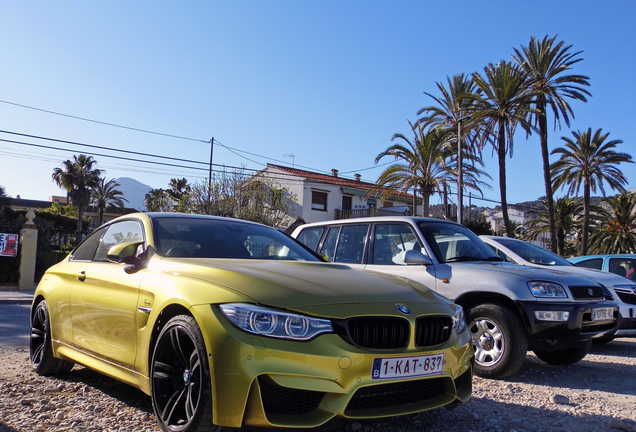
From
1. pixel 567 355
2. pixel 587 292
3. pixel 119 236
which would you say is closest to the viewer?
pixel 119 236

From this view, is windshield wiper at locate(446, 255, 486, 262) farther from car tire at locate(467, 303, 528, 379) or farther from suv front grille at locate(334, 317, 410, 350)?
suv front grille at locate(334, 317, 410, 350)

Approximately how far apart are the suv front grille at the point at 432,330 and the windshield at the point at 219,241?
4.89 ft

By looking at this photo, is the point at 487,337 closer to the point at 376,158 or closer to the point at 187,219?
the point at 187,219

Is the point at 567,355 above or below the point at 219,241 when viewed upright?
below

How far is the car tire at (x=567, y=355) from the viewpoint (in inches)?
225

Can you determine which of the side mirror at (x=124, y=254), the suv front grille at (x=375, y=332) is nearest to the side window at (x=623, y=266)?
the suv front grille at (x=375, y=332)

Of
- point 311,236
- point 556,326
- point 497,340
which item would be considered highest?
point 311,236

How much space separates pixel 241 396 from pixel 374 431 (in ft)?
3.88

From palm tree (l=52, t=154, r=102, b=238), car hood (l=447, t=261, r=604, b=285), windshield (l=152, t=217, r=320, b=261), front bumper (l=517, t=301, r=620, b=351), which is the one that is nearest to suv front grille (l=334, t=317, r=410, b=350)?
windshield (l=152, t=217, r=320, b=261)

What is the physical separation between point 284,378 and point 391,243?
3792mm

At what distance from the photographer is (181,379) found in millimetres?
3078

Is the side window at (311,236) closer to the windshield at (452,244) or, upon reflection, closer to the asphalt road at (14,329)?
the windshield at (452,244)

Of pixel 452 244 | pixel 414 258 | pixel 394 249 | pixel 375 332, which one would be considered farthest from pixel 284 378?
pixel 452 244

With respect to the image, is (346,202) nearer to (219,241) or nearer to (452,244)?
(452,244)
